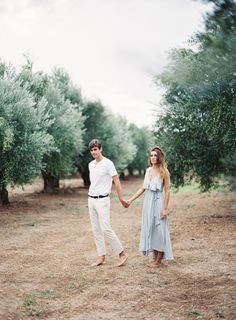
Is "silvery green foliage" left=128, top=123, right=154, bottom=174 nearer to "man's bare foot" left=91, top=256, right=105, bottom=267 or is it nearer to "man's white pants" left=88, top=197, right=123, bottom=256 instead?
"man's bare foot" left=91, top=256, right=105, bottom=267

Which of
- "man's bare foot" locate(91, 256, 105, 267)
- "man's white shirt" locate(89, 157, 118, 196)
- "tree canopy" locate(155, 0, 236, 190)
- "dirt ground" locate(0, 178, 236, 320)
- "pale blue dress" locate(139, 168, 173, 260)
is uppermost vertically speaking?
"tree canopy" locate(155, 0, 236, 190)

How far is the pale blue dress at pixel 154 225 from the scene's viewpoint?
27.3ft

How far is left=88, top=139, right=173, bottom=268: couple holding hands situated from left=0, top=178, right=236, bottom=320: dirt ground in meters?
0.46

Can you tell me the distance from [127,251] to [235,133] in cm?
511

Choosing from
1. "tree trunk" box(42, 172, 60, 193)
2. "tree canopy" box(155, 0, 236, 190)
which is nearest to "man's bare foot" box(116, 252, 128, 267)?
"tree canopy" box(155, 0, 236, 190)

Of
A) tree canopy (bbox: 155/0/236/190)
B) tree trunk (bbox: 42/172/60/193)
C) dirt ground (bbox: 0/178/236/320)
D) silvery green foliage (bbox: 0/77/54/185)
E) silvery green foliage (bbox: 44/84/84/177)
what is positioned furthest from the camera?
tree trunk (bbox: 42/172/60/193)

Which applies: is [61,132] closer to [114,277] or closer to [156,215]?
[156,215]

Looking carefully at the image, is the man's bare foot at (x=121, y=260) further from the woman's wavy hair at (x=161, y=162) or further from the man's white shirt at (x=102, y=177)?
the woman's wavy hair at (x=161, y=162)

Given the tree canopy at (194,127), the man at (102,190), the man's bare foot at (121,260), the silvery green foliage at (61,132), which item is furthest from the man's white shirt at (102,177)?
the silvery green foliage at (61,132)

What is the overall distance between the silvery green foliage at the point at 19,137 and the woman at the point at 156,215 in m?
10.7

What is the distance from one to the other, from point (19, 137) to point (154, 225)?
1143 cm

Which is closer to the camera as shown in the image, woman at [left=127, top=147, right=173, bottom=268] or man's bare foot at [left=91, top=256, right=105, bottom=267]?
woman at [left=127, top=147, right=173, bottom=268]

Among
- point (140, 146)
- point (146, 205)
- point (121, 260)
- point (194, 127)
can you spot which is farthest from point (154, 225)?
point (140, 146)

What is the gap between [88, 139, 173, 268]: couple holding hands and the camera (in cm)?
826
